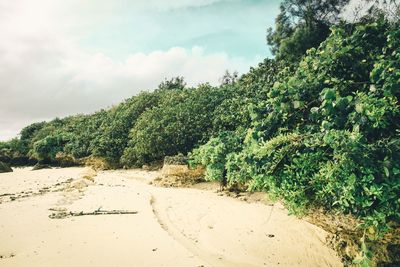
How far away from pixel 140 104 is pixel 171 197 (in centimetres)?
1414

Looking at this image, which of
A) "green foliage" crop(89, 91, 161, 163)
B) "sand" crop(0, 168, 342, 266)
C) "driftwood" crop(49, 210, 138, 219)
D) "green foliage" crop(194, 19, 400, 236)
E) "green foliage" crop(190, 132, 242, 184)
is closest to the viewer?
"green foliage" crop(194, 19, 400, 236)

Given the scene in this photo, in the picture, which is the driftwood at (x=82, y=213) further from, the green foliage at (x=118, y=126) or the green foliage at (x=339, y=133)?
the green foliage at (x=118, y=126)

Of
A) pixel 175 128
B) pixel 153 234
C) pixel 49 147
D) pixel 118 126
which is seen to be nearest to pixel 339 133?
pixel 153 234

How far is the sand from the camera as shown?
4.99 metres

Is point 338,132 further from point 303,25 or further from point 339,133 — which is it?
point 303,25

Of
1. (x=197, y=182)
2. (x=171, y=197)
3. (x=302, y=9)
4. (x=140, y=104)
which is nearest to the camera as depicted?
(x=171, y=197)

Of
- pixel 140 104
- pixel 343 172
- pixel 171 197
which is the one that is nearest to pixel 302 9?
pixel 140 104

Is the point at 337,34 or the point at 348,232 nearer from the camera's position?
the point at 348,232

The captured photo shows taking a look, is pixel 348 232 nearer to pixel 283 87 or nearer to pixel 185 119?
pixel 283 87

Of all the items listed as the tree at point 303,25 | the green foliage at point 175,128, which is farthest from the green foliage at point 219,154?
the tree at point 303,25

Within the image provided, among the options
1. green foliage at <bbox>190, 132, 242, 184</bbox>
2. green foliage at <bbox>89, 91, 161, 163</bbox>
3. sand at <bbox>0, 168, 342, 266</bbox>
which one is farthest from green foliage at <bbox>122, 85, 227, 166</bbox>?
sand at <bbox>0, 168, 342, 266</bbox>

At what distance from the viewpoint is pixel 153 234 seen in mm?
6156

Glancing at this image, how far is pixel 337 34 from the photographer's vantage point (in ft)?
17.9

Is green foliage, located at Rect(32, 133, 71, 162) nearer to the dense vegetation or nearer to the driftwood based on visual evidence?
the driftwood
